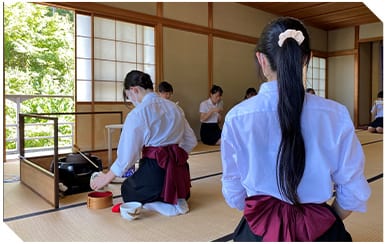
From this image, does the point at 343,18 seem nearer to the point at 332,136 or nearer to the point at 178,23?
the point at 178,23

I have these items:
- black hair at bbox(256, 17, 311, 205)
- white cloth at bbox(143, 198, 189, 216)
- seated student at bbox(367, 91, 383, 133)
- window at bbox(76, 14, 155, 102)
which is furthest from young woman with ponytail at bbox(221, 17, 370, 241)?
seated student at bbox(367, 91, 383, 133)

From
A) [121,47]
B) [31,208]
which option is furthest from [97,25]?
[31,208]

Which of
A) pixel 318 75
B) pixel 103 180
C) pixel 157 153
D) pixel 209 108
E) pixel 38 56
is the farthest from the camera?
pixel 318 75

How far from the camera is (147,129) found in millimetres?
2291

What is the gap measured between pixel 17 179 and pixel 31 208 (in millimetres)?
1058

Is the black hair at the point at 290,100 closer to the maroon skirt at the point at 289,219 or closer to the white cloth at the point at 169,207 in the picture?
the maroon skirt at the point at 289,219

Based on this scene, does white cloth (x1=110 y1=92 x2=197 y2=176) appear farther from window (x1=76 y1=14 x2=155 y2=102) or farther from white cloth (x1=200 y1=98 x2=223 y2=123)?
white cloth (x1=200 y1=98 x2=223 y2=123)

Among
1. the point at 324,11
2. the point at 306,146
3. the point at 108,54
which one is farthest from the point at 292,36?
the point at 324,11

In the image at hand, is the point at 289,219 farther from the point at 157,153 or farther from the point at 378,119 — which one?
the point at 378,119

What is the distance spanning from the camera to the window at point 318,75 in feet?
30.7

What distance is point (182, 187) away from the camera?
2469mm

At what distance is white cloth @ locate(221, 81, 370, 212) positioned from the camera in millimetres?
1053

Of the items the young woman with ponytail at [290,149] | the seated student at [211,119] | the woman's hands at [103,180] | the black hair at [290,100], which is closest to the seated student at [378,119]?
the seated student at [211,119]

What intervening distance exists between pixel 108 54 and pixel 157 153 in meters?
3.23
